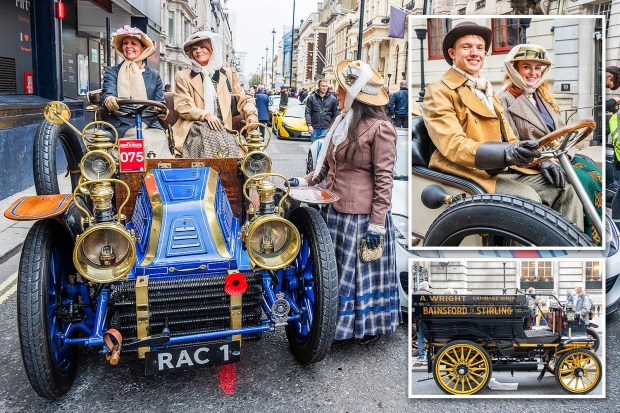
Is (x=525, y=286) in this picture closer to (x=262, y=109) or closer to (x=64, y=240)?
(x=64, y=240)

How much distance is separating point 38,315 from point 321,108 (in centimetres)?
994

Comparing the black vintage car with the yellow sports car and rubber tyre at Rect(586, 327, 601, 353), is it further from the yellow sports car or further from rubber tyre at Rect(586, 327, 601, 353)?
the yellow sports car

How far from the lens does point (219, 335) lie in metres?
2.94

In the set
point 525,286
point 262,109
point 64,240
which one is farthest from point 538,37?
point 262,109

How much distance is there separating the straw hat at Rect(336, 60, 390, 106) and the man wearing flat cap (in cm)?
157

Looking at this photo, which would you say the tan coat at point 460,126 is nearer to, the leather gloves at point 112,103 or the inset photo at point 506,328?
the inset photo at point 506,328

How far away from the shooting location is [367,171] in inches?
141

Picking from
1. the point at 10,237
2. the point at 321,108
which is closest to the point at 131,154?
the point at 10,237

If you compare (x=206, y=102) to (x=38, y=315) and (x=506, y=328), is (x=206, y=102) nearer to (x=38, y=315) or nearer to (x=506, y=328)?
(x=38, y=315)

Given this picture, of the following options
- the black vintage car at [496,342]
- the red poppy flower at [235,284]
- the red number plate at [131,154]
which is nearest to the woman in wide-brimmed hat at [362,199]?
the red poppy flower at [235,284]

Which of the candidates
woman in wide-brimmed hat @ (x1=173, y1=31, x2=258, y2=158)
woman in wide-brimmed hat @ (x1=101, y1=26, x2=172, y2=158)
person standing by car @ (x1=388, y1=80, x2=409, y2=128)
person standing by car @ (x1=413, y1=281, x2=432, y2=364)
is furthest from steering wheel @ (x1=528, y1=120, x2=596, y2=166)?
woman in wide-brimmed hat @ (x1=101, y1=26, x2=172, y2=158)

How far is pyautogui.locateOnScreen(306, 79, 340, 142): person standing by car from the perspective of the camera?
12125mm

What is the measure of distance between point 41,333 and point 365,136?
2.13 metres

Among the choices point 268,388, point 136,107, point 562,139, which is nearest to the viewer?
point 562,139
